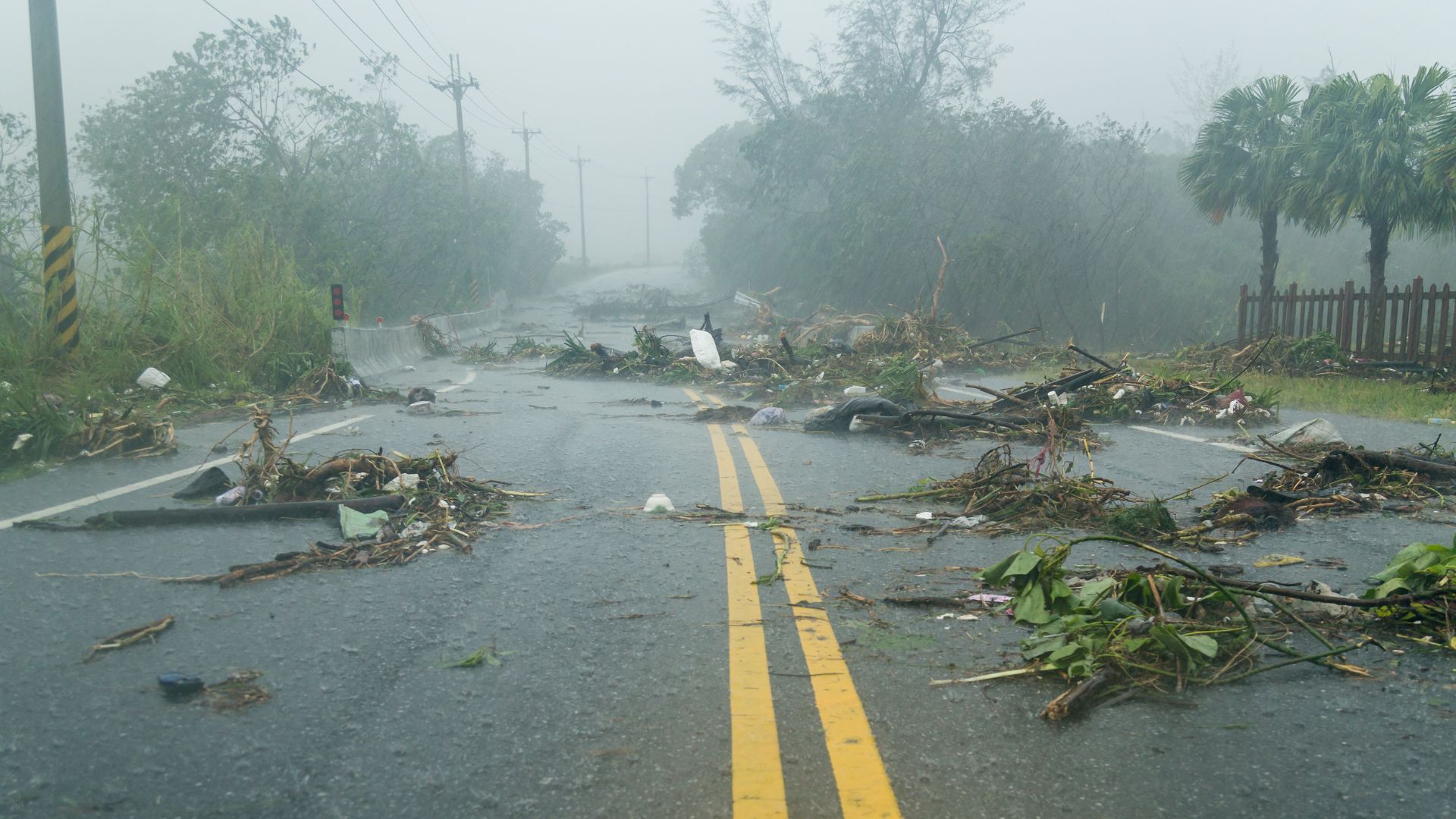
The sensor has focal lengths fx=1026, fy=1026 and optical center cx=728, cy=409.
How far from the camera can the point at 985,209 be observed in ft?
109

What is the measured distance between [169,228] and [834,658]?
34283 mm

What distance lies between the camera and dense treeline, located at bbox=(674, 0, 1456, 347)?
32.4m

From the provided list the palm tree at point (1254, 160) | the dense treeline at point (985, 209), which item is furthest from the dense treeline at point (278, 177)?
the palm tree at point (1254, 160)

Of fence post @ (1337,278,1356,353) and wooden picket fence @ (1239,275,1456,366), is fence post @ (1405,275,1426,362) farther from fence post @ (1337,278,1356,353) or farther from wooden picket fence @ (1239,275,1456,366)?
fence post @ (1337,278,1356,353)

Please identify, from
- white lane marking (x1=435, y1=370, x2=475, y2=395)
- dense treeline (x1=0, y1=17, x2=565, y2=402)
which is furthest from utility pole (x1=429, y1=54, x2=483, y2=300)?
white lane marking (x1=435, y1=370, x2=475, y2=395)

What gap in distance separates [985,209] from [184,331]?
25.5m

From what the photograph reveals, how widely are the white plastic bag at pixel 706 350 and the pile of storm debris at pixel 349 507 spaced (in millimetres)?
10147

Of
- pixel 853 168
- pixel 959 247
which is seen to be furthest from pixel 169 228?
pixel 959 247

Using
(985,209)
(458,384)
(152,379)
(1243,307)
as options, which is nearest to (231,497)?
(152,379)

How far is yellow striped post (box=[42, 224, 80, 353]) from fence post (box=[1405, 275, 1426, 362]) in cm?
1942

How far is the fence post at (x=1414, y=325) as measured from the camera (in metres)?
16.5

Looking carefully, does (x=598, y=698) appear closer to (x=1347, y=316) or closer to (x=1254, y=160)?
→ (x=1347, y=316)

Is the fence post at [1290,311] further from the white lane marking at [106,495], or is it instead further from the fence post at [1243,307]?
the white lane marking at [106,495]

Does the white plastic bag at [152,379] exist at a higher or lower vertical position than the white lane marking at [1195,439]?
higher
